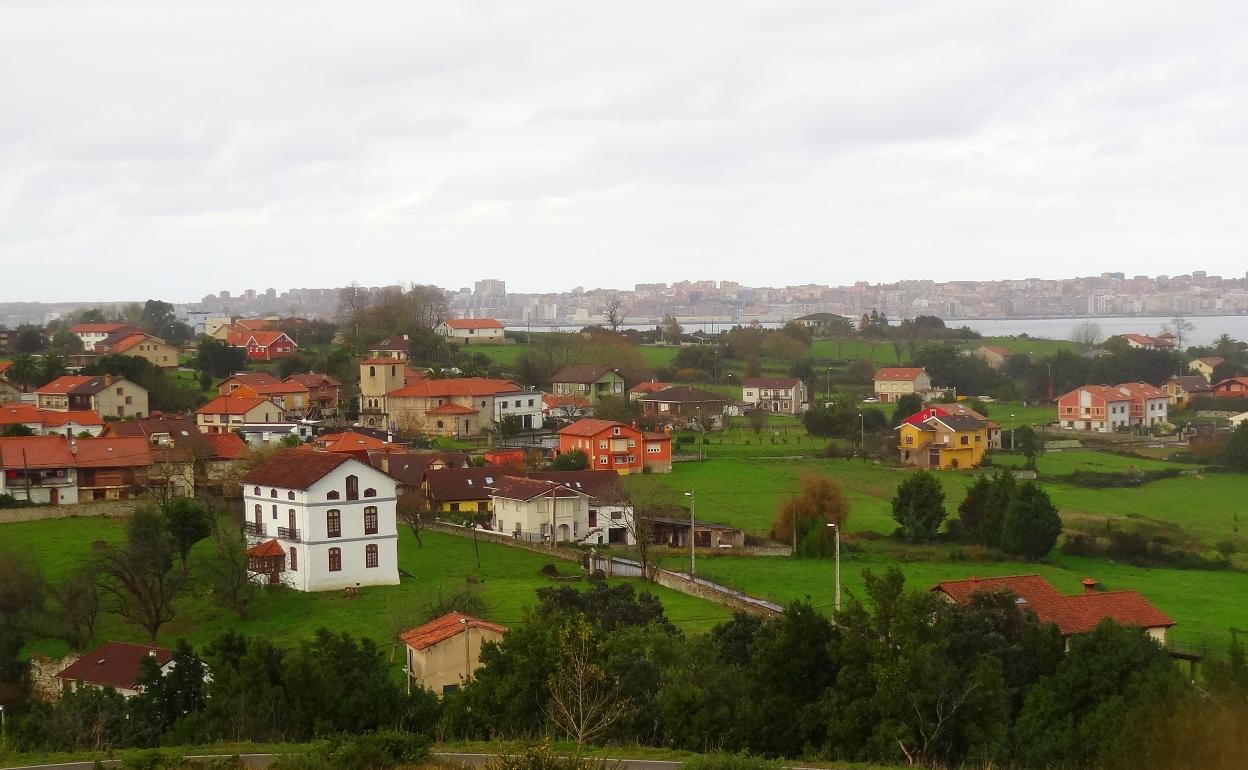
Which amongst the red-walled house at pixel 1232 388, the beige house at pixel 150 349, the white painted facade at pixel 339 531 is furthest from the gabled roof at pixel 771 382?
the white painted facade at pixel 339 531

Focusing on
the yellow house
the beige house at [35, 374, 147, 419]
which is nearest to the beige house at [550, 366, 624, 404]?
the yellow house

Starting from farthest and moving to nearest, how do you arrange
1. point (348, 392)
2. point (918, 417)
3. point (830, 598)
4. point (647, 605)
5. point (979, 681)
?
point (348, 392) → point (918, 417) → point (830, 598) → point (647, 605) → point (979, 681)

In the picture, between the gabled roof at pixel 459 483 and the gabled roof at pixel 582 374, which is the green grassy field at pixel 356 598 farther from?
the gabled roof at pixel 582 374

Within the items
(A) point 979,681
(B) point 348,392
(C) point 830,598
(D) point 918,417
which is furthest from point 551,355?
(A) point 979,681

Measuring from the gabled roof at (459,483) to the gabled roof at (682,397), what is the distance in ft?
60.2

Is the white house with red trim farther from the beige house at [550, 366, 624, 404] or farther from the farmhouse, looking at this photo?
Result: the farmhouse

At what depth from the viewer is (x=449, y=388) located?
51.4 meters

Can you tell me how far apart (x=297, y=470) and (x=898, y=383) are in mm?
41173

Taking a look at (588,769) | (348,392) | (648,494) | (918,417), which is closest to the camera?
(588,769)

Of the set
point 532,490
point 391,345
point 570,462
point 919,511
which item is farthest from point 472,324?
point 919,511

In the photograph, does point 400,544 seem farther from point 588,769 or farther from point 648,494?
point 588,769

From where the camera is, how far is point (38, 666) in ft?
69.1

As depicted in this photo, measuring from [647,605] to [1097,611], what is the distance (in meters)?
6.88

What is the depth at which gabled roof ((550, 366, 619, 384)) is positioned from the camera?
61.1m
